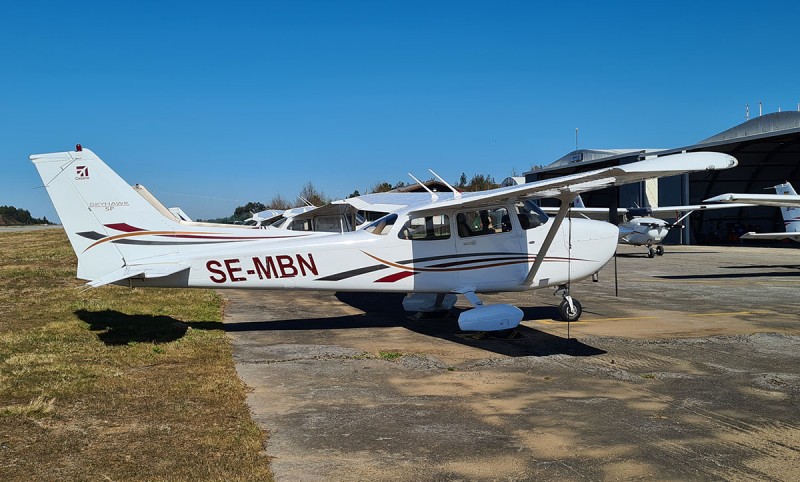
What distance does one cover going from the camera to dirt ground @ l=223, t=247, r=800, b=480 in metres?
4.48

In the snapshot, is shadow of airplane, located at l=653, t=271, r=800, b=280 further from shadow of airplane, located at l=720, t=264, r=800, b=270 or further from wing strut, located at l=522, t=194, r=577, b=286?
wing strut, located at l=522, t=194, r=577, b=286

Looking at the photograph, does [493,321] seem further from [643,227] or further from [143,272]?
[643,227]

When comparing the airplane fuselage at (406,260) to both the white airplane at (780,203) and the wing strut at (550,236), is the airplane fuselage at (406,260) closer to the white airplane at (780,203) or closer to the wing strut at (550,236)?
the wing strut at (550,236)

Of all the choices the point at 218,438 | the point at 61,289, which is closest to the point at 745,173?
the point at 61,289

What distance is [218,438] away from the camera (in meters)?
4.92

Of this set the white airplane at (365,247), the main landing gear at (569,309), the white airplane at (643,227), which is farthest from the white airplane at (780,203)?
the white airplane at (365,247)

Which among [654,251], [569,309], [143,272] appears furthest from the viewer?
[654,251]

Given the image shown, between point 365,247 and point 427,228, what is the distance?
3.41 ft

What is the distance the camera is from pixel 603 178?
799cm

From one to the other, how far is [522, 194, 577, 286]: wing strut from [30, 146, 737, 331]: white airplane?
0.06 ft

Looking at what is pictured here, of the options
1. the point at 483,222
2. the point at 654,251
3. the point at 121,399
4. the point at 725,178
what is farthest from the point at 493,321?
the point at 725,178

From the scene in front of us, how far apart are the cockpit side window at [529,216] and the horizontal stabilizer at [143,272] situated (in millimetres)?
5244

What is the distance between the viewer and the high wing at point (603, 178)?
714 centimetres

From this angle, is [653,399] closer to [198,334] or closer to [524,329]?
[524,329]
